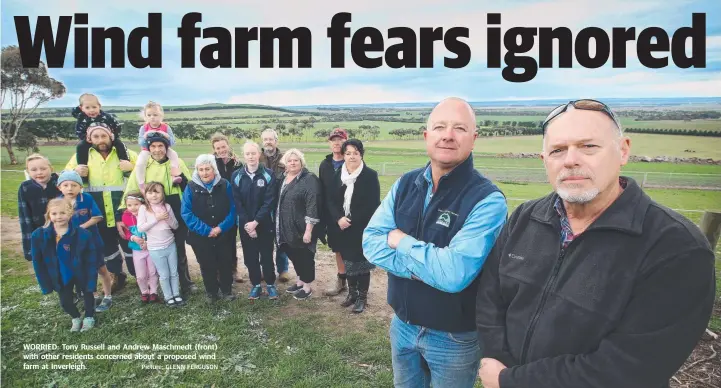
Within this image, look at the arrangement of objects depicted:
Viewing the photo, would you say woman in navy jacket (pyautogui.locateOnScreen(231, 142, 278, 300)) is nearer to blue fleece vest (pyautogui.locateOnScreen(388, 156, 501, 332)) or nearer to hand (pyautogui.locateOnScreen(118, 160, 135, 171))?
hand (pyautogui.locateOnScreen(118, 160, 135, 171))

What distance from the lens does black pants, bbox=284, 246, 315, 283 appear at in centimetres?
488

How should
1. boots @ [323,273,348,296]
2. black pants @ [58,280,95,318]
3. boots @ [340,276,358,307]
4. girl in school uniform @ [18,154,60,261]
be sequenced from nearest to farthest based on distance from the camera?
black pants @ [58,280,95,318], girl in school uniform @ [18,154,60,261], boots @ [340,276,358,307], boots @ [323,273,348,296]

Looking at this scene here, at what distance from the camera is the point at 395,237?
2.24 metres

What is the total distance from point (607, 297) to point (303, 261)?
3909mm

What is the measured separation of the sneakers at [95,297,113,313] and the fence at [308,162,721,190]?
12.1m

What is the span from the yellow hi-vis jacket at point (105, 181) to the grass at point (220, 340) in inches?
48.7

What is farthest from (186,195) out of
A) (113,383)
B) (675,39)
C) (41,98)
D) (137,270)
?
(41,98)

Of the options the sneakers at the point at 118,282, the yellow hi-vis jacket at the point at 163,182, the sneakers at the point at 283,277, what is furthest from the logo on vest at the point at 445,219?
the sneakers at the point at 118,282

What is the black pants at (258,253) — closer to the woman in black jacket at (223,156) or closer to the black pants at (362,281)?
the woman in black jacket at (223,156)

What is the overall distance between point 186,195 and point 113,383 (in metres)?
2.01

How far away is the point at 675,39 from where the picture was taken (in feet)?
14.1

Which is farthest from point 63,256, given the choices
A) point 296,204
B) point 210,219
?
point 296,204

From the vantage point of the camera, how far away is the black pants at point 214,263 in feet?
15.4

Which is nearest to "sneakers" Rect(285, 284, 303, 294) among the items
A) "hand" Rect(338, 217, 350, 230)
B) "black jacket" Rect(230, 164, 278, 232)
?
"black jacket" Rect(230, 164, 278, 232)
